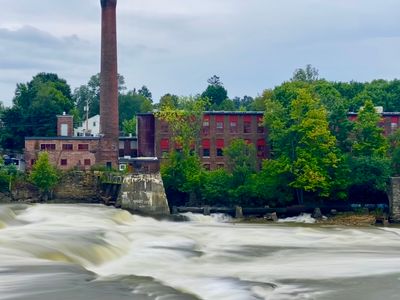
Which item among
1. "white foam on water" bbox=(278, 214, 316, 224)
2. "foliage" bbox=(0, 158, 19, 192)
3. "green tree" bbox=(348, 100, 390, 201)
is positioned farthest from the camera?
"foliage" bbox=(0, 158, 19, 192)

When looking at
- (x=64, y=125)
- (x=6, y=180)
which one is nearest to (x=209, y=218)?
(x=6, y=180)

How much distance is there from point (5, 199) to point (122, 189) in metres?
15.9

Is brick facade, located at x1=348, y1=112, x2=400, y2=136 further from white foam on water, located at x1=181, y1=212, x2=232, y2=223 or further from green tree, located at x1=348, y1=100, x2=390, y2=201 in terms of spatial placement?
white foam on water, located at x1=181, y1=212, x2=232, y2=223

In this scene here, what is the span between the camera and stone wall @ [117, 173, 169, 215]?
59812 mm

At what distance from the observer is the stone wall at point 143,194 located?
59.8 meters

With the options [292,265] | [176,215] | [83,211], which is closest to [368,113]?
[176,215]

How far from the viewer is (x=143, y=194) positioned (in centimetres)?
6038

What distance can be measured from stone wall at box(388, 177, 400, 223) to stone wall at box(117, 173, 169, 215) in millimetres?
18380

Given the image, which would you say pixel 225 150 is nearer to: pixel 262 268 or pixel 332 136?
pixel 332 136

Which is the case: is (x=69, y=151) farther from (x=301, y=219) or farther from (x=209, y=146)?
(x=301, y=219)

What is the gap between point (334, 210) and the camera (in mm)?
60719

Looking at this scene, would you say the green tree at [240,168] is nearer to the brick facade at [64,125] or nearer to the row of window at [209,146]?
the row of window at [209,146]

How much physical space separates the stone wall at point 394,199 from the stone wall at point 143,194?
1838cm

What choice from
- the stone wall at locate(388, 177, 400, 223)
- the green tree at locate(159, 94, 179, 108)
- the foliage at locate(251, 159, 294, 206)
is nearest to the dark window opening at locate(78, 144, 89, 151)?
the green tree at locate(159, 94, 179, 108)
